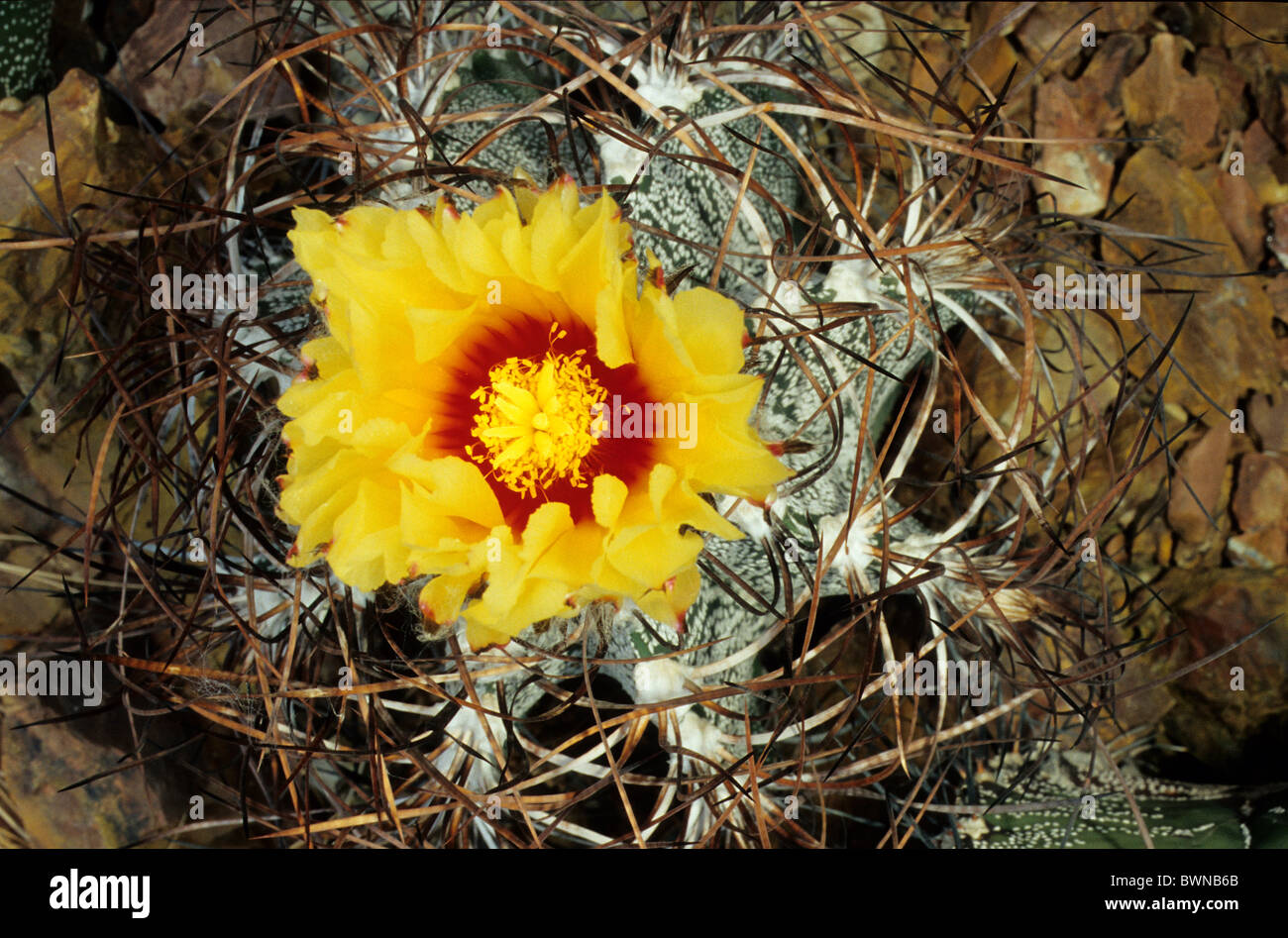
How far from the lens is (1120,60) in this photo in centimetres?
142

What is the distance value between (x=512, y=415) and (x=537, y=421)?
0.02m

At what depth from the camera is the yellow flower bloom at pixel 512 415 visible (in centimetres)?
71

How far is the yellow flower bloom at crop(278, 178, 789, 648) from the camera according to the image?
71 centimetres

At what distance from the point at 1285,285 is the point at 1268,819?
755 mm

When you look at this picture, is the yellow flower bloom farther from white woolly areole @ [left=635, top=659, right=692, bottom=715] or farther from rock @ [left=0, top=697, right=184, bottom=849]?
rock @ [left=0, top=697, right=184, bottom=849]

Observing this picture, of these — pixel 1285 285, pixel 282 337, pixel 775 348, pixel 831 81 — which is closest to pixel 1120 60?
pixel 1285 285

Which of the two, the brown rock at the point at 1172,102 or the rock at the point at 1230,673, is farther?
the brown rock at the point at 1172,102

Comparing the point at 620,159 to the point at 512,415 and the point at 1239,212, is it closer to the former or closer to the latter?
the point at 512,415

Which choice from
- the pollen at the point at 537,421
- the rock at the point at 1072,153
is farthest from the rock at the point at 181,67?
the rock at the point at 1072,153

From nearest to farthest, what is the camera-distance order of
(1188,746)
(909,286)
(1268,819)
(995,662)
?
(909,286)
(995,662)
(1268,819)
(1188,746)

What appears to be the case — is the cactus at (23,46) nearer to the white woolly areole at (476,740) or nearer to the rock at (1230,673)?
the white woolly areole at (476,740)

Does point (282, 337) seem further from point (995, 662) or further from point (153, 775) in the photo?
point (995, 662)

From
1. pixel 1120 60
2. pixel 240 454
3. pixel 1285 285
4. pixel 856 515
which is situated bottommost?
pixel 856 515

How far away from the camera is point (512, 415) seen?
31.5 inches
